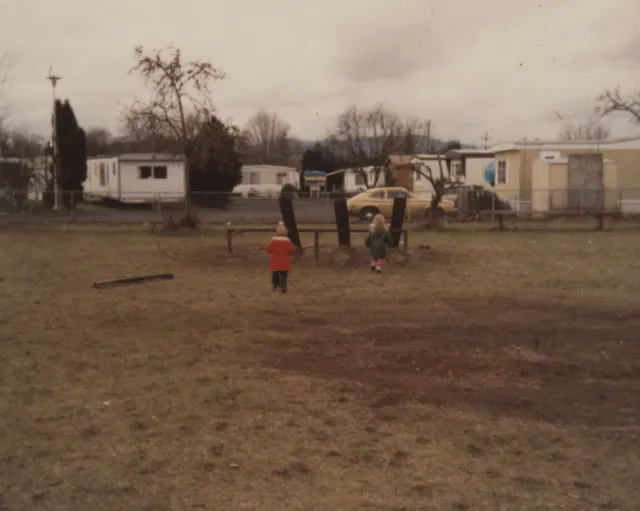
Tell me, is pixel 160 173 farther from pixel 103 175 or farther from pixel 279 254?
pixel 279 254

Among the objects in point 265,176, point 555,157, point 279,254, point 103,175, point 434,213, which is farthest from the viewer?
point 265,176

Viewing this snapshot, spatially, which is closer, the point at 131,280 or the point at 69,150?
the point at 131,280

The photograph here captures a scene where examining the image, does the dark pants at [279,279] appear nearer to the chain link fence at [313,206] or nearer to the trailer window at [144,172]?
the chain link fence at [313,206]

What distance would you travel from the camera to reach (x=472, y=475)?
4.79m

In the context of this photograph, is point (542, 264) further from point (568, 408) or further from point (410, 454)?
point (410, 454)

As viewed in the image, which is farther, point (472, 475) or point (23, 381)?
point (23, 381)

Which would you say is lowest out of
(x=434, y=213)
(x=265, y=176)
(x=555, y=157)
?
(x=434, y=213)

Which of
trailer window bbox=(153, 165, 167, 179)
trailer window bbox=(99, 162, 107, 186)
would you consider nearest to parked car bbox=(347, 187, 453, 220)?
trailer window bbox=(153, 165, 167, 179)

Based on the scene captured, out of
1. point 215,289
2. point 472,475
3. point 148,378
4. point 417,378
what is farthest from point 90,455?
point 215,289

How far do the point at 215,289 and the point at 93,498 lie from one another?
8683 mm

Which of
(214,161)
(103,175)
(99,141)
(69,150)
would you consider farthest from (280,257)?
(99,141)

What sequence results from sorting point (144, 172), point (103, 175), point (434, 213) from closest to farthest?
1. point (434, 213)
2. point (144, 172)
3. point (103, 175)

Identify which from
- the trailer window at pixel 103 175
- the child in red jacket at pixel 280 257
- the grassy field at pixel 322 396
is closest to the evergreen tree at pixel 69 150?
the trailer window at pixel 103 175

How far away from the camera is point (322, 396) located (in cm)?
655
